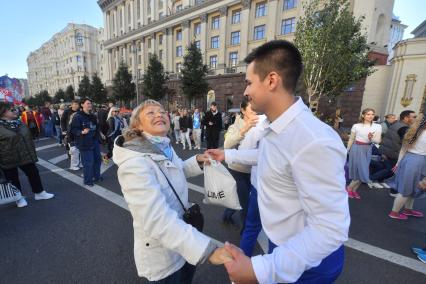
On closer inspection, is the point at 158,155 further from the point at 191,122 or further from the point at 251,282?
the point at 191,122

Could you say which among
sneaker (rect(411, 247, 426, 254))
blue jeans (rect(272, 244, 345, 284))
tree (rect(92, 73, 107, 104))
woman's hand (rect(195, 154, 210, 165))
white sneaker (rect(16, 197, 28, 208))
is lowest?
white sneaker (rect(16, 197, 28, 208))

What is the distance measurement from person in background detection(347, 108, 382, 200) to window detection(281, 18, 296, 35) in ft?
83.8

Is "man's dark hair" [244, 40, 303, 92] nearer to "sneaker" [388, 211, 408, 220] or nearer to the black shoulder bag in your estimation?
the black shoulder bag

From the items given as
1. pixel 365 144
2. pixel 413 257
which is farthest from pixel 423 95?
pixel 413 257

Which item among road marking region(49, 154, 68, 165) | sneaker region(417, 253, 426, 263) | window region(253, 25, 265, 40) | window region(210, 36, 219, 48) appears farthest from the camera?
window region(210, 36, 219, 48)

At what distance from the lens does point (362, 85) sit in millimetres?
21781

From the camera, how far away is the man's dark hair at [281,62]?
1178 mm

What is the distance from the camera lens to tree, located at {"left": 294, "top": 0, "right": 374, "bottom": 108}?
40.4 ft

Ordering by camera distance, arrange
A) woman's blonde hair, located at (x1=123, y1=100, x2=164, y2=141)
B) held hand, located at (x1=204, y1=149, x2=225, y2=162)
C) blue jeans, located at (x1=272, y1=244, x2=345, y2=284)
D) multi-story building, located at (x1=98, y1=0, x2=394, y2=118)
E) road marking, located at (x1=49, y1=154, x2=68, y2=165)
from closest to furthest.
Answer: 1. blue jeans, located at (x1=272, y1=244, x2=345, y2=284)
2. woman's blonde hair, located at (x1=123, y1=100, x2=164, y2=141)
3. held hand, located at (x1=204, y1=149, x2=225, y2=162)
4. road marking, located at (x1=49, y1=154, x2=68, y2=165)
5. multi-story building, located at (x1=98, y1=0, x2=394, y2=118)

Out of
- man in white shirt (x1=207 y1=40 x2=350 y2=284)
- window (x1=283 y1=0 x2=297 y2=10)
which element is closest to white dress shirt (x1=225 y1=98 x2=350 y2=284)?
man in white shirt (x1=207 y1=40 x2=350 y2=284)

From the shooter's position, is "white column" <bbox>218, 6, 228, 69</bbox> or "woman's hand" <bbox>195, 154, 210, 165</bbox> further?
"white column" <bbox>218, 6, 228, 69</bbox>

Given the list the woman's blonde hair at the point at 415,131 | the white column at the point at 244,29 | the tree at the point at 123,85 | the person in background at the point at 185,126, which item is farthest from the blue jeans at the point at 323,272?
the tree at the point at 123,85

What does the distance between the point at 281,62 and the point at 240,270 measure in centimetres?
107

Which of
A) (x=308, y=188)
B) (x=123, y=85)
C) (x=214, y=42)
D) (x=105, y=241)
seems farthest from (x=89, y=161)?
→ (x=123, y=85)
